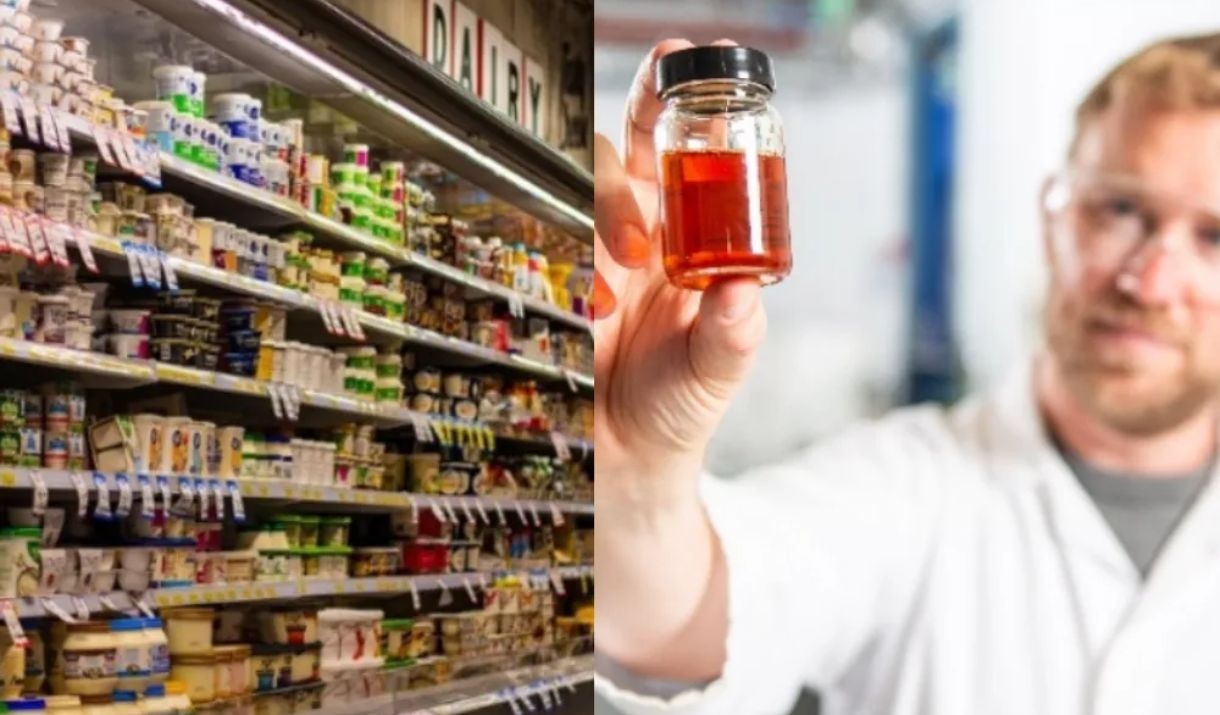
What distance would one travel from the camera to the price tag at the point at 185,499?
3.24 meters

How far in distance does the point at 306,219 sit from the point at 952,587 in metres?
2.49

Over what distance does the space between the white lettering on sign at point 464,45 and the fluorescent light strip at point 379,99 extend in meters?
0.35

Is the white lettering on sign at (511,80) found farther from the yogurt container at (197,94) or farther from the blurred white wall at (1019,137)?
the blurred white wall at (1019,137)

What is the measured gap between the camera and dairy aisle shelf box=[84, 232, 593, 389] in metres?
3.25

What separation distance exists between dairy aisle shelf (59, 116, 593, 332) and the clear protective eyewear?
140cm

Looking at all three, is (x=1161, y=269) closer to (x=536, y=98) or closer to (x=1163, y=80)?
(x=1163, y=80)

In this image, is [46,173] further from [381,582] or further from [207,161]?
[381,582]

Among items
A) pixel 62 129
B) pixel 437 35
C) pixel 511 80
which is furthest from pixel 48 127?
pixel 511 80

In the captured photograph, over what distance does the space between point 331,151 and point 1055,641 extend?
286 cm

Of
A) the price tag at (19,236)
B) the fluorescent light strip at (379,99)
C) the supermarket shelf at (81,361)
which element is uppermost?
the fluorescent light strip at (379,99)

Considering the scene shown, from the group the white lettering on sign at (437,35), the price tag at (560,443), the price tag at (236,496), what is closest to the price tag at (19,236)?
the price tag at (236,496)

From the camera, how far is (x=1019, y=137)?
1.69 m

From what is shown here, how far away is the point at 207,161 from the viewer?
3455 millimetres

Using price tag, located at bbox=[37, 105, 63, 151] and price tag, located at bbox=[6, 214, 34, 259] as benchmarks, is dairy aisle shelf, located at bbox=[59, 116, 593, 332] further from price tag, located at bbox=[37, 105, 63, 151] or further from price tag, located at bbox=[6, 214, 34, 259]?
price tag, located at bbox=[6, 214, 34, 259]
